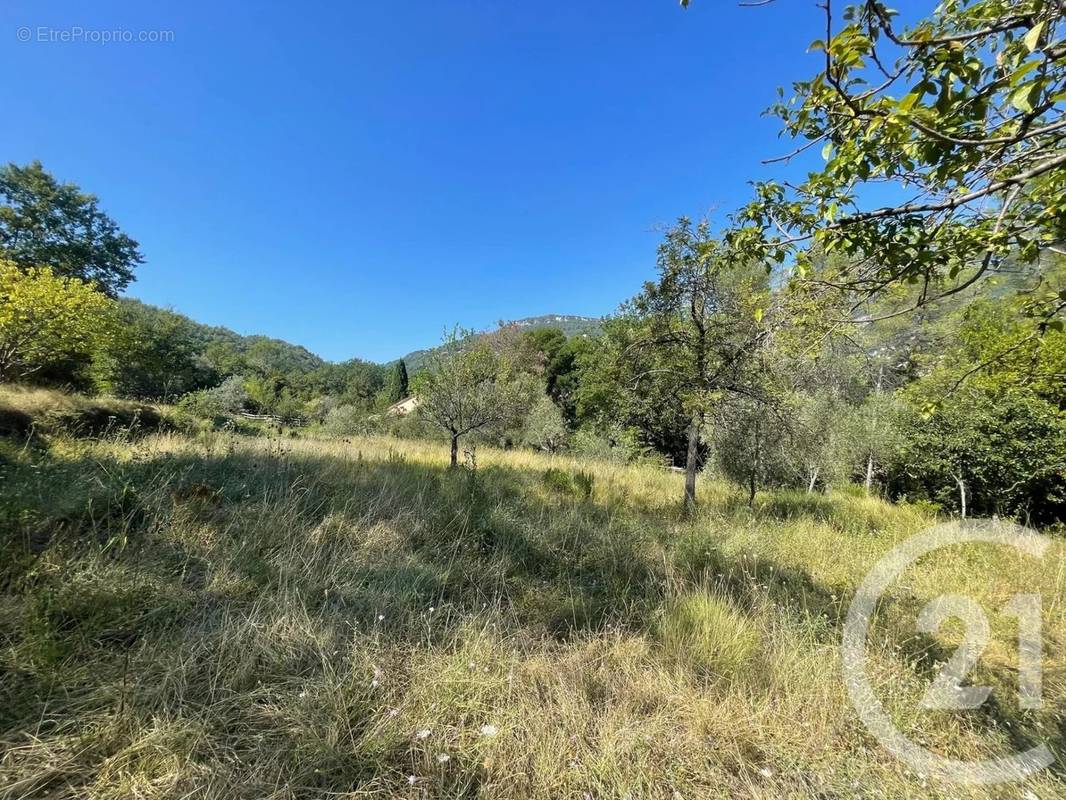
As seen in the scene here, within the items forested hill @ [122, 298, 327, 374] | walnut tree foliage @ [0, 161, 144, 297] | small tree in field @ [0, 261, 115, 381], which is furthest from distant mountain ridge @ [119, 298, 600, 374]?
small tree in field @ [0, 261, 115, 381]

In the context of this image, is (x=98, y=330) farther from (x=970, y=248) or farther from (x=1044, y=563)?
(x=1044, y=563)

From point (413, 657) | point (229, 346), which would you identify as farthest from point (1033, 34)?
point (229, 346)

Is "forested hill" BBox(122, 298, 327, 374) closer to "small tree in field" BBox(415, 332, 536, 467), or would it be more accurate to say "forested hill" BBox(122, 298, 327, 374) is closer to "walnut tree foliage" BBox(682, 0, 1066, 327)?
"small tree in field" BBox(415, 332, 536, 467)

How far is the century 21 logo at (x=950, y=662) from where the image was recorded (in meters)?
1.88

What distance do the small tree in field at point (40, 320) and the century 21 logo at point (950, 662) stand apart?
67.1 ft

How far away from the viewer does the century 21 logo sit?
1.88 metres

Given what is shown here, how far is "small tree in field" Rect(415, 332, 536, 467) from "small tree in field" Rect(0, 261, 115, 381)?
13442mm

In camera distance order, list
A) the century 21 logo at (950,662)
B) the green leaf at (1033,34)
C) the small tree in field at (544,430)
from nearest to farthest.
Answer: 1. the green leaf at (1033,34)
2. the century 21 logo at (950,662)
3. the small tree in field at (544,430)

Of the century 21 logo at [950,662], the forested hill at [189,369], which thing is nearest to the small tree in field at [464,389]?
the forested hill at [189,369]

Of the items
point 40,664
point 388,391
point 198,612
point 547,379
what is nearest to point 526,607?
point 198,612

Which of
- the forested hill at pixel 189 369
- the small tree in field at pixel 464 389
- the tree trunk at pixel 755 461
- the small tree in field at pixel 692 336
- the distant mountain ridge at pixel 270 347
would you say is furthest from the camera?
the distant mountain ridge at pixel 270 347

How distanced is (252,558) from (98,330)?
18663 mm

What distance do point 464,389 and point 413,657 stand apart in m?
7.07

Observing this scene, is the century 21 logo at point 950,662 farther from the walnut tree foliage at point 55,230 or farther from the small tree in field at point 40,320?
the walnut tree foliage at point 55,230
